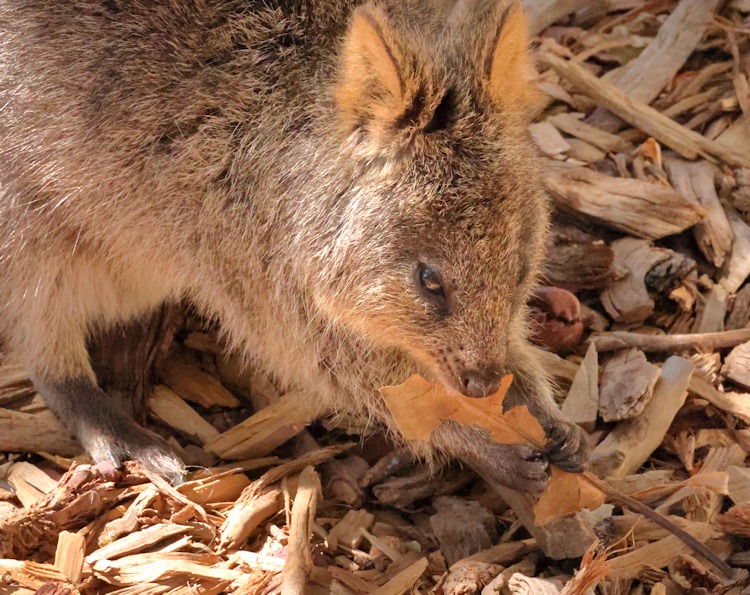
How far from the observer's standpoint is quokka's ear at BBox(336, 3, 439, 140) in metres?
3.13

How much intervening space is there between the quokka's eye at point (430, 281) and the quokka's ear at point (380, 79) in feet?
1.71

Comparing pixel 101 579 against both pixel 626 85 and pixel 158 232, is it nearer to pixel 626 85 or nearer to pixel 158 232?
pixel 158 232

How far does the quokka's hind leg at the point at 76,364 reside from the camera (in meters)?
4.20

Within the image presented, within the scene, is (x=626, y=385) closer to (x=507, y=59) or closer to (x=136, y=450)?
(x=507, y=59)

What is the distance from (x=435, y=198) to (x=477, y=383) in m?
0.70

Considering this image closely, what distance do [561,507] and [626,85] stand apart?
3.14 meters

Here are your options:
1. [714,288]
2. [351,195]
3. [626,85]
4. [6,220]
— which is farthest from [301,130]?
[626,85]

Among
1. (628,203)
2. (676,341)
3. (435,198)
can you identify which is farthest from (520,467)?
(628,203)

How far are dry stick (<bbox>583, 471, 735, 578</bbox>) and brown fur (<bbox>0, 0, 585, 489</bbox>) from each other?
0.14 metres

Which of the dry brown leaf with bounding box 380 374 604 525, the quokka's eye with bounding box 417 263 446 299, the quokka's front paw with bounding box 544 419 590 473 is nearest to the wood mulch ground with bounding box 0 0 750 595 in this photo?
the dry brown leaf with bounding box 380 374 604 525

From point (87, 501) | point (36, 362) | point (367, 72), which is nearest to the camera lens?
point (367, 72)

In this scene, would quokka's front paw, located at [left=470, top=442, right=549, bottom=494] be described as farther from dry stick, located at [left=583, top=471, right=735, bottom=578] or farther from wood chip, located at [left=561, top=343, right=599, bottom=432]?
wood chip, located at [left=561, top=343, right=599, bottom=432]

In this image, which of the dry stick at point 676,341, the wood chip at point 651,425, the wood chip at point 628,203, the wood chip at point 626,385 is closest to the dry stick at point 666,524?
the wood chip at point 651,425

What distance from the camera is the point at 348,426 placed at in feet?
14.5
